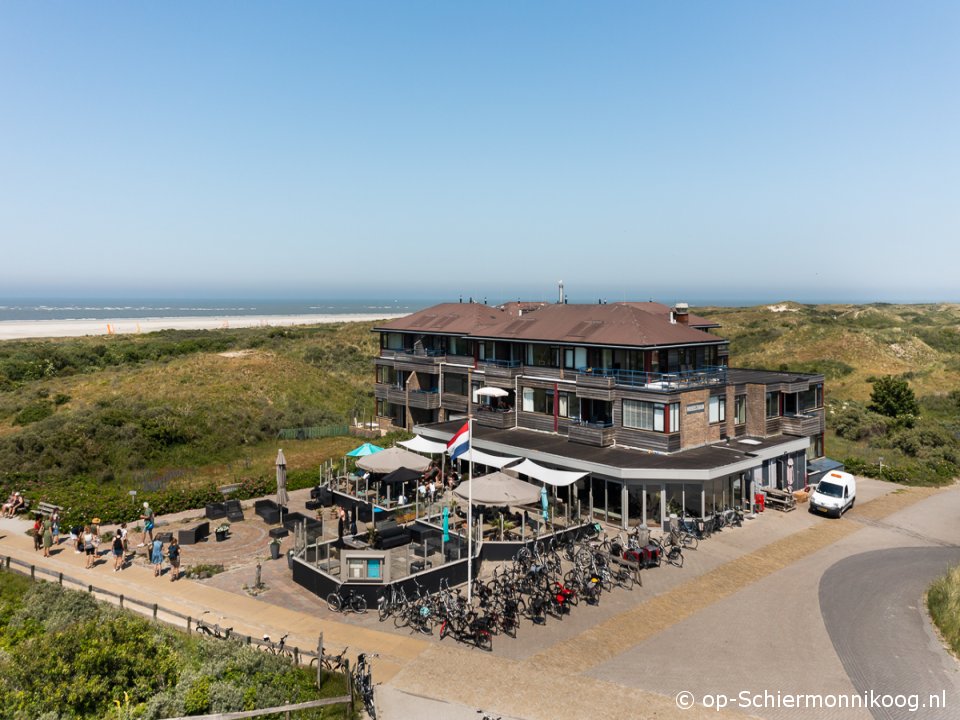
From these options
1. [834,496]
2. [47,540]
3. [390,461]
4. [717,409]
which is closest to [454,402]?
[390,461]

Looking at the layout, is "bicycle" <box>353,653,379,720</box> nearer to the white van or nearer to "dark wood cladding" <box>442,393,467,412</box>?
the white van

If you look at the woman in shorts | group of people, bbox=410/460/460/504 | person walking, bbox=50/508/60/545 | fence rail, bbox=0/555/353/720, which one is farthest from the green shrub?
group of people, bbox=410/460/460/504

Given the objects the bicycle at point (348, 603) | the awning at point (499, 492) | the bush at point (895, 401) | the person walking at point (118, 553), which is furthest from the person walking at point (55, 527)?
the bush at point (895, 401)

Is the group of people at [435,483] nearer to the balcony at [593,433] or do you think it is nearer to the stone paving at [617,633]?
the balcony at [593,433]

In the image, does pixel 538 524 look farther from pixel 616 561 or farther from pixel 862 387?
pixel 862 387

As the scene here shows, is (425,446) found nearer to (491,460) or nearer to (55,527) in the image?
(491,460)

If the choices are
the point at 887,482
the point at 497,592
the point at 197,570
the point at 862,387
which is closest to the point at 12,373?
the point at 197,570
